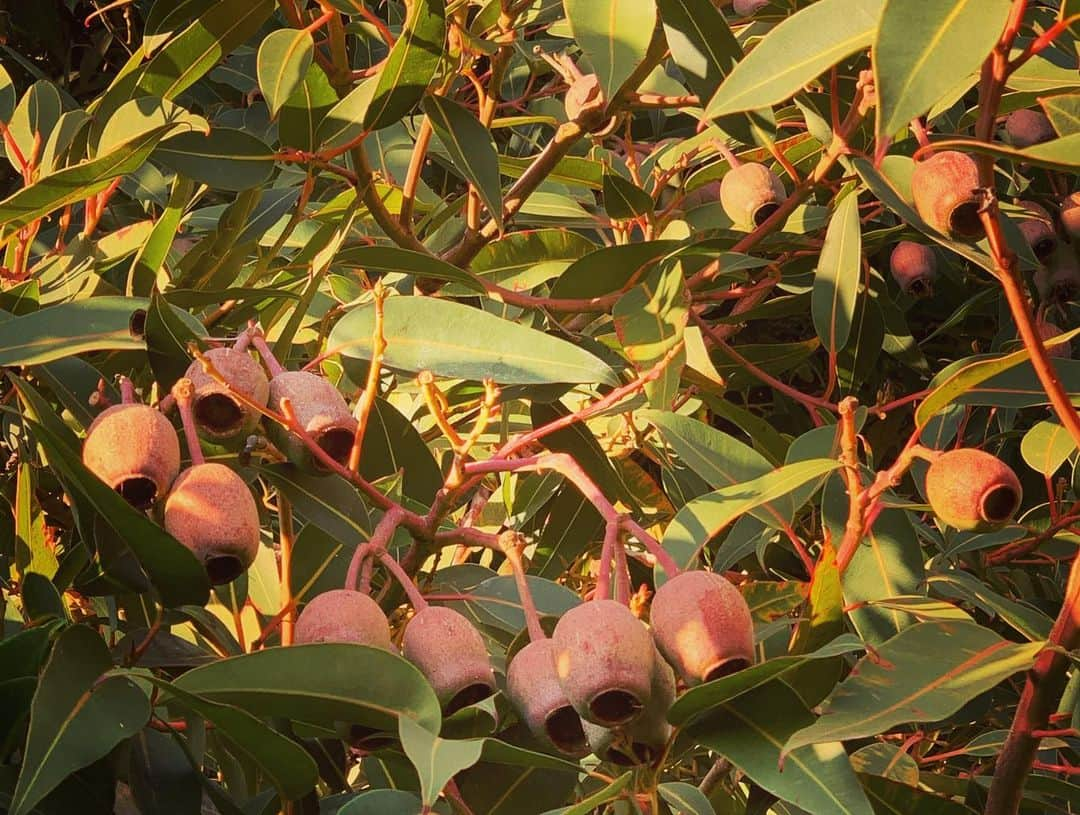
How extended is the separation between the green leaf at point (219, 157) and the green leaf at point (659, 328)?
Result: 40 centimetres

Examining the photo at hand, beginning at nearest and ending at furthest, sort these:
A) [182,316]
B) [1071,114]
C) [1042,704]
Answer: [1042,704] → [182,316] → [1071,114]

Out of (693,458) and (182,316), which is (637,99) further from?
(182,316)

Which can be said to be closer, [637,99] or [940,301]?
[637,99]

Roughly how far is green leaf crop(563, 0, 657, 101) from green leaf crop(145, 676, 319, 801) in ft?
2.09

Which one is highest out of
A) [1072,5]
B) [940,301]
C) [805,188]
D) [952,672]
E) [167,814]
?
[1072,5]

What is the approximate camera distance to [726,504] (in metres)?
1.07

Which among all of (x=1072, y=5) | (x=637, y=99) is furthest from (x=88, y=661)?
(x=637, y=99)

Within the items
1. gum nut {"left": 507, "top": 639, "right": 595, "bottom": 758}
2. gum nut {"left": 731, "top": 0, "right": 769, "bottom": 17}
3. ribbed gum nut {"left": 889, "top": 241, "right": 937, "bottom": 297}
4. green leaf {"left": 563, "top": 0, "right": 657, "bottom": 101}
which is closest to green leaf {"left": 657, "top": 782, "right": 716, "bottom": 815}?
gum nut {"left": 507, "top": 639, "right": 595, "bottom": 758}

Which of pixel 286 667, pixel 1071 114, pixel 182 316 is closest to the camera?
pixel 286 667

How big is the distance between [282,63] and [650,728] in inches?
30.3

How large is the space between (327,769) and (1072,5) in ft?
2.79

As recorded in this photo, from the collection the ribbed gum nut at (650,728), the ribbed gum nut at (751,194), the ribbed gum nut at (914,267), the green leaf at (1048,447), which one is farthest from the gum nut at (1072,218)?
the ribbed gum nut at (650,728)

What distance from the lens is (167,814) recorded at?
1.05m

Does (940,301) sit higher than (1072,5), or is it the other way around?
(1072,5)
